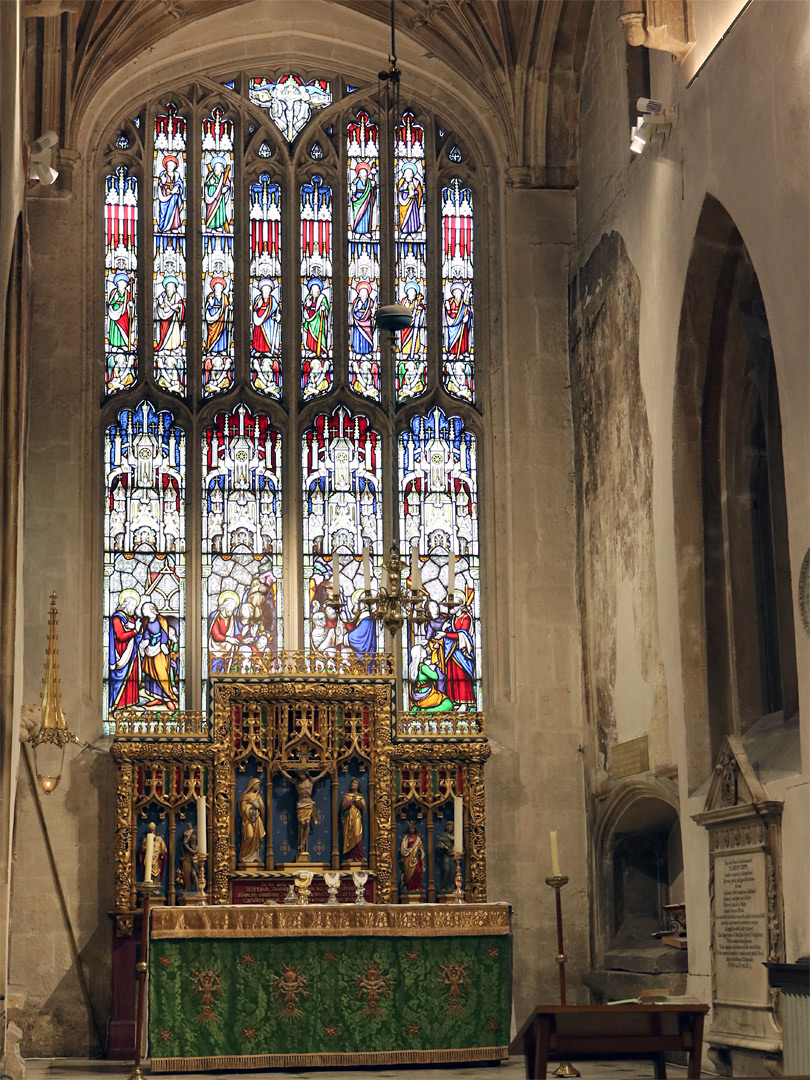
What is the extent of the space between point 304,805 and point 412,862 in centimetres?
106

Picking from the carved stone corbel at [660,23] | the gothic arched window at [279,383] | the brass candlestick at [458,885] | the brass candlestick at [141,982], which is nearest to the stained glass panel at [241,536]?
the gothic arched window at [279,383]

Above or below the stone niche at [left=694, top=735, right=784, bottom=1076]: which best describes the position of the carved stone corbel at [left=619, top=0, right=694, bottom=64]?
above

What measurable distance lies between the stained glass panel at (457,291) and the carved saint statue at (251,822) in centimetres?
440

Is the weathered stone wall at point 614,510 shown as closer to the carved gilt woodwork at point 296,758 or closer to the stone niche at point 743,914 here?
the carved gilt woodwork at point 296,758

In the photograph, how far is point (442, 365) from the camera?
15.5 m

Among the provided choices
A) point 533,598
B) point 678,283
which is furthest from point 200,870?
point 678,283

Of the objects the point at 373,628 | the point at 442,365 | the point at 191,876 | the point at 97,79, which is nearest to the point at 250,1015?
the point at 191,876

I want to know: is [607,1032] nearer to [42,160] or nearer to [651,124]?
[651,124]

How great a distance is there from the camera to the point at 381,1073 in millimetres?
10812

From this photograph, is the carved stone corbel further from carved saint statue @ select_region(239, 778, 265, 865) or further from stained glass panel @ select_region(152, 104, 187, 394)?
carved saint statue @ select_region(239, 778, 265, 865)

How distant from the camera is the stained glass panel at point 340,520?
1461 centimetres

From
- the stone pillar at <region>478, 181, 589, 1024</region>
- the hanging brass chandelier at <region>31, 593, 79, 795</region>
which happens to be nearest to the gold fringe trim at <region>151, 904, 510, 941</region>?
the hanging brass chandelier at <region>31, 593, 79, 795</region>

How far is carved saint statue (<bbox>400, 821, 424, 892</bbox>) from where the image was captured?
13508 millimetres

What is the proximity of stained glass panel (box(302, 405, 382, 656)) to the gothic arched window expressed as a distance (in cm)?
2
